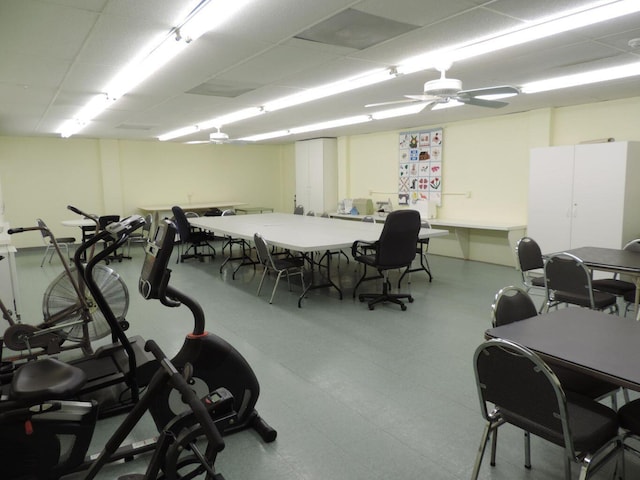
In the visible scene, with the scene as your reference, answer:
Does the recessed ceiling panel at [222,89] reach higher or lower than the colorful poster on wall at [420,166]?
higher

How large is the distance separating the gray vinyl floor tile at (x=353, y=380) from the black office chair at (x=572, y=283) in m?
0.79

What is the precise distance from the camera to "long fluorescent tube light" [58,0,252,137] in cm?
270

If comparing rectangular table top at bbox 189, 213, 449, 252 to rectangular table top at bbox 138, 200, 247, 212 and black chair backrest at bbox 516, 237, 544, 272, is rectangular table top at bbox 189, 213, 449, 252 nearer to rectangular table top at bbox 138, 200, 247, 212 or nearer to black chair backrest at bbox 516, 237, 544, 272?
black chair backrest at bbox 516, 237, 544, 272

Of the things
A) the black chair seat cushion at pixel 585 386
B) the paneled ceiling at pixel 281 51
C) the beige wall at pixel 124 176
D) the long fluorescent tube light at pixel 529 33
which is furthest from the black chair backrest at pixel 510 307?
the beige wall at pixel 124 176

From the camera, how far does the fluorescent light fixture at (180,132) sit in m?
8.32

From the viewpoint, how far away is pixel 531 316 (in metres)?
2.42

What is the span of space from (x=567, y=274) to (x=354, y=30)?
2.59m

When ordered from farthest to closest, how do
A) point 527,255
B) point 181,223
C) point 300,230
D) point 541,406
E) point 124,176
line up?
point 124,176 < point 181,223 < point 300,230 < point 527,255 < point 541,406

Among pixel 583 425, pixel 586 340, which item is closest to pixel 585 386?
pixel 586 340

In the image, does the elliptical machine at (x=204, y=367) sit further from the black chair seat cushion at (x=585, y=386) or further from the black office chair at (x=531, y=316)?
the black chair seat cushion at (x=585, y=386)

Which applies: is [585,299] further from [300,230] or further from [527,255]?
[300,230]

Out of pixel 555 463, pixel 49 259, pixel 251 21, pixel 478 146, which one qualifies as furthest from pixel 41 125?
pixel 555 463

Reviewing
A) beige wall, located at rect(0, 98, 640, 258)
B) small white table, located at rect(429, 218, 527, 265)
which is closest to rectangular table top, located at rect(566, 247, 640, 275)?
small white table, located at rect(429, 218, 527, 265)

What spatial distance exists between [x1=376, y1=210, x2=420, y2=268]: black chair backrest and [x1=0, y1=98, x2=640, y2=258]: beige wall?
306cm
